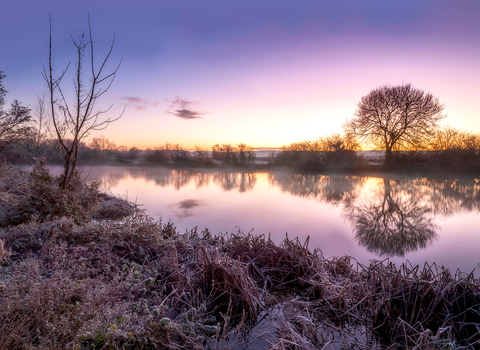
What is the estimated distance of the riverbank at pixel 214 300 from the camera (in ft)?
4.61

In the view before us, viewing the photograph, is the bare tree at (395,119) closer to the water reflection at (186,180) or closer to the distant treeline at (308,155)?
the distant treeline at (308,155)

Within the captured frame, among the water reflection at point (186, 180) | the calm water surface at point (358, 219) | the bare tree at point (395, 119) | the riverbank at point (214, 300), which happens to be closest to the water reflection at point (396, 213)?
the calm water surface at point (358, 219)

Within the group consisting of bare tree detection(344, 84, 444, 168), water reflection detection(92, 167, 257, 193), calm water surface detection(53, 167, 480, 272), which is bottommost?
calm water surface detection(53, 167, 480, 272)

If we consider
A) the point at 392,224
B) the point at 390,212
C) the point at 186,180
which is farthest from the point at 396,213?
the point at 186,180

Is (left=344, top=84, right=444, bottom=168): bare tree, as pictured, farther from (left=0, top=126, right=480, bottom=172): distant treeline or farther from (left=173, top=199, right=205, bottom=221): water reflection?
(left=173, top=199, right=205, bottom=221): water reflection

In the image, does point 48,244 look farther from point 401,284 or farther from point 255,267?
point 401,284

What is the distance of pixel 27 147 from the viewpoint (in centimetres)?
1172

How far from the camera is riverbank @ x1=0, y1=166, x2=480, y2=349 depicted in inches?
55.3

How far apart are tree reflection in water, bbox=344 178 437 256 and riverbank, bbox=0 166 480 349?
84.8 inches

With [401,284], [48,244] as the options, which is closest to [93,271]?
[48,244]

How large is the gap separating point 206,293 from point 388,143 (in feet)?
62.5

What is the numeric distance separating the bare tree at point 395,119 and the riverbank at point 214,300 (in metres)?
17.6

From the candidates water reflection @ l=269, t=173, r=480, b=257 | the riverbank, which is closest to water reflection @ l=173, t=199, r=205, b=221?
the riverbank

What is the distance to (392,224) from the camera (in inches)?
219
